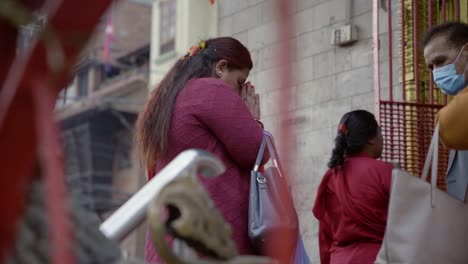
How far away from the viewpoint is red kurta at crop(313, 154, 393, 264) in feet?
14.5

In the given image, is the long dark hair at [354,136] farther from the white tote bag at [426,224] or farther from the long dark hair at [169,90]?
the white tote bag at [426,224]

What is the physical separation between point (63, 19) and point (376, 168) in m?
3.46

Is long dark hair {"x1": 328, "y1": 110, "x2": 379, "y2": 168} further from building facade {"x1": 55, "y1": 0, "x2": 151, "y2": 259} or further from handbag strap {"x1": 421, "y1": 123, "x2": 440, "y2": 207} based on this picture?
building facade {"x1": 55, "y1": 0, "x2": 151, "y2": 259}

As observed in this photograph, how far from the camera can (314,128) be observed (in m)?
7.30

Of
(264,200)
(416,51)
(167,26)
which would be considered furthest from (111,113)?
(264,200)

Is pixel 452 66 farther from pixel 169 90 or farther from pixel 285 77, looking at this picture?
pixel 285 77

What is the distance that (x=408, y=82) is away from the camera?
20.0 feet

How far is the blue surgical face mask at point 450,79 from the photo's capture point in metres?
3.83

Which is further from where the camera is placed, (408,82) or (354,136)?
(408,82)

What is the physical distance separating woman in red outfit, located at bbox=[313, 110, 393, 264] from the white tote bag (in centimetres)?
98

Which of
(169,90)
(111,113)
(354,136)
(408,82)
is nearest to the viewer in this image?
(169,90)

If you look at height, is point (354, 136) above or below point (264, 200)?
above

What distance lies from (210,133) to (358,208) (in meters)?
1.18

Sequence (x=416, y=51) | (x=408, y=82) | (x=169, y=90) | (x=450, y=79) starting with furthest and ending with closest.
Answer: (x=408, y=82) < (x=416, y=51) < (x=450, y=79) < (x=169, y=90)
